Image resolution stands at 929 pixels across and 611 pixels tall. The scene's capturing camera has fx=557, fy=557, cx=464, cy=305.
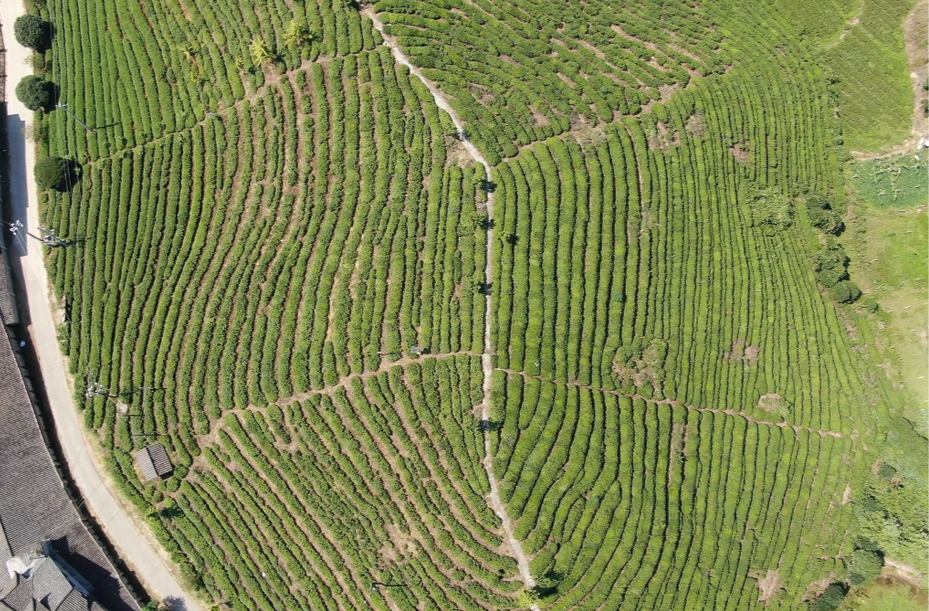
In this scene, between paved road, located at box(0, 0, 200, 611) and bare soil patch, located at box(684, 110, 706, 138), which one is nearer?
paved road, located at box(0, 0, 200, 611)

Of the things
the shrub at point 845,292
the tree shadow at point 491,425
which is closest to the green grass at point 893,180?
the shrub at point 845,292

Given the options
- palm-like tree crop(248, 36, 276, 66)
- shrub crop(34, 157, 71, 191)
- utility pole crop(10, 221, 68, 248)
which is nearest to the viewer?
utility pole crop(10, 221, 68, 248)

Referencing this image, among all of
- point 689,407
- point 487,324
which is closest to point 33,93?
point 487,324

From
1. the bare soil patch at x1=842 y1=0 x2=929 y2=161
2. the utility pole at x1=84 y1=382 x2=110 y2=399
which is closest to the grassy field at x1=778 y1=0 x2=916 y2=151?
the bare soil patch at x1=842 y1=0 x2=929 y2=161

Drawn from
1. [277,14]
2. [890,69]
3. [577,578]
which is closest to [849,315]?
[890,69]

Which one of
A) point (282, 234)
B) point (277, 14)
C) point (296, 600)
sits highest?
point (277, 14)

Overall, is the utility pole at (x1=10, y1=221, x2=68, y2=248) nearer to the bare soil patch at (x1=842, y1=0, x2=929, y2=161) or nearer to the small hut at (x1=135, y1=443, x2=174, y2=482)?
the small hut at (x1=135, y1=443, x2=174, y2=482)

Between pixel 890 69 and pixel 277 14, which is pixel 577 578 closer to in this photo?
pixel 277 14
